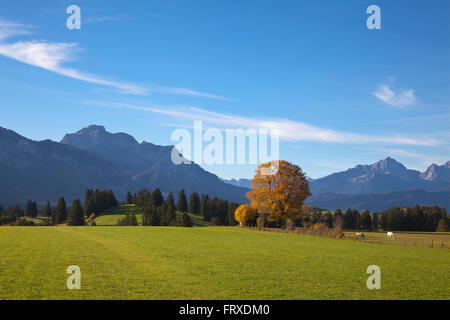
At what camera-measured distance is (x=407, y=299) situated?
1747 cm

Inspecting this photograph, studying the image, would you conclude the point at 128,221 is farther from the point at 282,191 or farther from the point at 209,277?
the point at 209,277

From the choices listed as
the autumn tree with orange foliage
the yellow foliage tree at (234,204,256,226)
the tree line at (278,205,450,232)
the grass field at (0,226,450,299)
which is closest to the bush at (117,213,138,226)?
the yellow foliage tree at (234,204,256,226)

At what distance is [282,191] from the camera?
78.6m

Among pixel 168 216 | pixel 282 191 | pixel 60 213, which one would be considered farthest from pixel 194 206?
pixel 282 191

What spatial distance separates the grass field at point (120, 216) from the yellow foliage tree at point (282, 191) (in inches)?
2717

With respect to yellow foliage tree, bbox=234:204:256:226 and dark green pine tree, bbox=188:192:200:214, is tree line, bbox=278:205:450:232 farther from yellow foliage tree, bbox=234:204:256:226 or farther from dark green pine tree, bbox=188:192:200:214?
dark green pine tree, bbox=188:192:200:214

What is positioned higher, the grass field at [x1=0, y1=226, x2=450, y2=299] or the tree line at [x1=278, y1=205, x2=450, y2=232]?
the grass field at [x1=0, y1=226, x2=450, y2=299]

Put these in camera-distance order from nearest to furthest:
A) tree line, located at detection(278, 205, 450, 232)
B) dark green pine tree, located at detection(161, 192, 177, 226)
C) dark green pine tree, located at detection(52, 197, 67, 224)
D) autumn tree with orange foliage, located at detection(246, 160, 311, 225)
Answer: autumn tree with orange foliage, located at detection(246, 160, 311, 225), tree line, located at detection(278, 205, 450, 232), dark green pine tree, located at detection(161, 192, 177, 226), dark green pine tree, located at detection(52, 197, 67, 224)

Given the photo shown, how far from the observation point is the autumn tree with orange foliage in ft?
256

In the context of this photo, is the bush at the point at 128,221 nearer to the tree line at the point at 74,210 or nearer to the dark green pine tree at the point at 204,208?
the tree line at the point at 74,210

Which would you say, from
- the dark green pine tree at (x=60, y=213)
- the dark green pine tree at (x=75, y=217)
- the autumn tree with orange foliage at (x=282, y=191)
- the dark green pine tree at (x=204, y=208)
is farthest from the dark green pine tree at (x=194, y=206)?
the autumn tree with orange foliage at (x=282, y=191)

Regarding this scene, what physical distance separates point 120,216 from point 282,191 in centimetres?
9955
